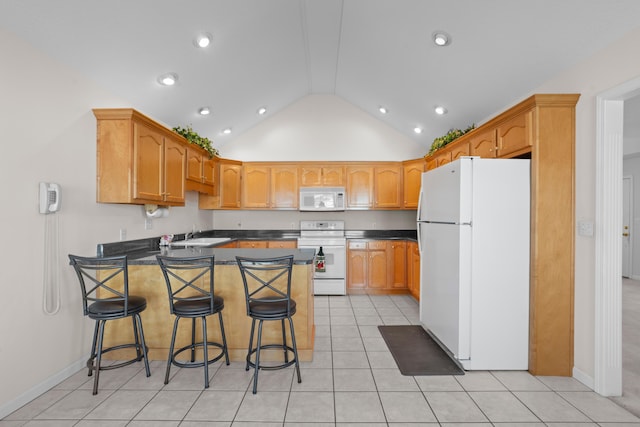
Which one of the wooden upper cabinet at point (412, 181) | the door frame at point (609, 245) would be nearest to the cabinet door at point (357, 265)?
the wooden upper cabinet at point (412, 181)

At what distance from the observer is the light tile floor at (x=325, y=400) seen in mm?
2037

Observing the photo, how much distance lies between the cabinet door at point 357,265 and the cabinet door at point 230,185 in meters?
2.07

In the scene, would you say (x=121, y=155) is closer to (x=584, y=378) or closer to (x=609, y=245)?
(x=609, y=245)

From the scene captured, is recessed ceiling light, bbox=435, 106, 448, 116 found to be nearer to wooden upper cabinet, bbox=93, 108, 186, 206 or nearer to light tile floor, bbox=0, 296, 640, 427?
light tile floor, bbox=0, 296, 640, 427

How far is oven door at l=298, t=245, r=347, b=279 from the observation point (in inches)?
203

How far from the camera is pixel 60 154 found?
2475 millimetres

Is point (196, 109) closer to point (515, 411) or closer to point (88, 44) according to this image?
point (88, 44)

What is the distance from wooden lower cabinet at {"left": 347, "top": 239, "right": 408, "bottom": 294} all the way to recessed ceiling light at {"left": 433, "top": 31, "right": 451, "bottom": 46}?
10.0ft

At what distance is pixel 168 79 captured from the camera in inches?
128

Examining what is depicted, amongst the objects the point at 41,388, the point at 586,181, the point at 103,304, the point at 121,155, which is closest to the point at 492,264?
the point at 586,181

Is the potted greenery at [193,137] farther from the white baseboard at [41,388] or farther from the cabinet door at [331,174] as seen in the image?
the white baseboard at [41,388]

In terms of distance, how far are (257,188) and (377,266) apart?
2403 millimetres

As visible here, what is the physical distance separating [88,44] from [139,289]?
2009 millimetres

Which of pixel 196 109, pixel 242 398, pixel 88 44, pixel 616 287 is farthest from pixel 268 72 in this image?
pixel 616 287
